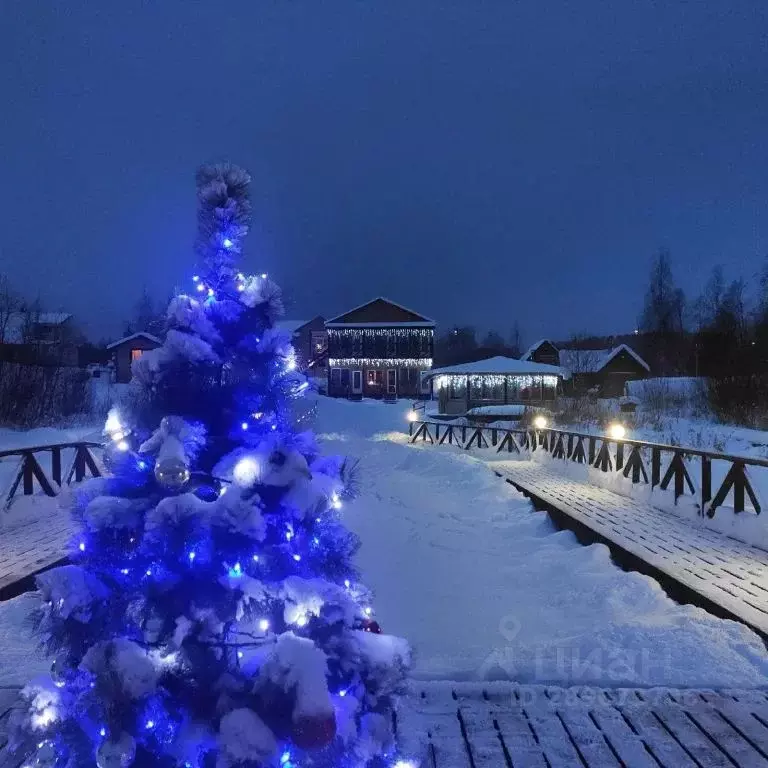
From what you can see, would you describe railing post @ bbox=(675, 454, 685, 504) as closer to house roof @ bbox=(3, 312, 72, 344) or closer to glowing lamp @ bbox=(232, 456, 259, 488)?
glowing lamp @ bbox=(232, 456, 259, 488)

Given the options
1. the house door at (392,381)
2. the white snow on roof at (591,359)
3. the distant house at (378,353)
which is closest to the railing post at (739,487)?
the distant house at (378,353)

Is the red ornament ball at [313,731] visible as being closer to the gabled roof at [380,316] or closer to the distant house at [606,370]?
the gabled roof at [380,316]

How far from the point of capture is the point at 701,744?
3.14 m

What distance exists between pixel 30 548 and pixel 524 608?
545 cm

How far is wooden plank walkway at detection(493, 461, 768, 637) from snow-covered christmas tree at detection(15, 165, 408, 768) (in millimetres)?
3437

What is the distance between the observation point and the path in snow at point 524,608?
4098mm

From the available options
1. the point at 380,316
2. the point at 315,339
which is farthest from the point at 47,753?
the point at 315,339

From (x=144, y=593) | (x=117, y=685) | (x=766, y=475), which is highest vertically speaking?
(x=144, y=593)

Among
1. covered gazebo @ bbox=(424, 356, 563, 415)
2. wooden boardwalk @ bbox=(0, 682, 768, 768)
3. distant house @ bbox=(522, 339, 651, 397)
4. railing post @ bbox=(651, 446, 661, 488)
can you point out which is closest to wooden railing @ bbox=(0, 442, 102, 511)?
wooden boardwalk @ bbox=(0, 682, 768, 768)

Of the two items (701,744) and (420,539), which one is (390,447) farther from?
(701,744)

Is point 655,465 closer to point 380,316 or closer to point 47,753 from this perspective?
point 47,753

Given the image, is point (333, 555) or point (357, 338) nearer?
point (333, 555)

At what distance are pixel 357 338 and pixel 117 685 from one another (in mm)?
45675

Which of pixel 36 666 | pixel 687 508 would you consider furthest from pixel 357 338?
pixel 36 666
